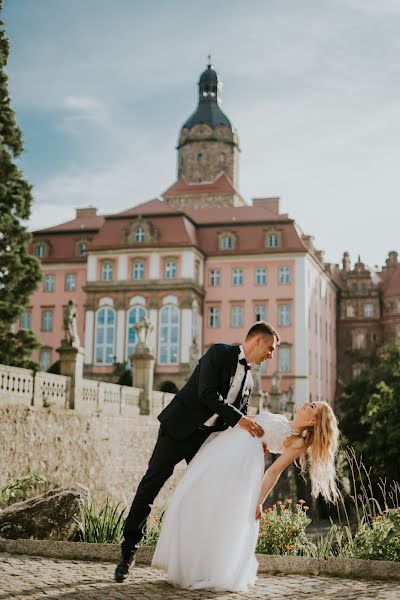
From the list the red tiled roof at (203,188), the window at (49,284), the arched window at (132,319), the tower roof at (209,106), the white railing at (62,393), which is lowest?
the white railing at (62,393)

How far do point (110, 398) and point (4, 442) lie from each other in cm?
536

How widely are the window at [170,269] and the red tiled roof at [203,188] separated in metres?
13.8

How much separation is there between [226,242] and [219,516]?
45585 mm

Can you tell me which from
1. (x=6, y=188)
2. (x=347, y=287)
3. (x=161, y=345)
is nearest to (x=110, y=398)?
(x=6, y=188)

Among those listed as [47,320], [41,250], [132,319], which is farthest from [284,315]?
[41,250]

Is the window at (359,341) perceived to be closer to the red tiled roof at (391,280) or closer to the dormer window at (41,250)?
the red tiled roof at (391,280)

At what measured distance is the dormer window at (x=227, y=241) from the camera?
50750mm

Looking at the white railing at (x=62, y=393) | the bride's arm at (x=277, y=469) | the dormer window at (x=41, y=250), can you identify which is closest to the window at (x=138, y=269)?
the dormer window at (x=41, y=250)

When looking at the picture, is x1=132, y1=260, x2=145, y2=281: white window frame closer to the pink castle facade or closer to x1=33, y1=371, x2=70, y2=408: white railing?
the pink castle facade

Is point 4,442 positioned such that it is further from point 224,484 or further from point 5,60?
point 5,60

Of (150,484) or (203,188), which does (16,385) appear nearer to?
(150,484)

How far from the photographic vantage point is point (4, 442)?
15.2 metres

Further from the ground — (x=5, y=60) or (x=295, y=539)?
(x=5, y=60)

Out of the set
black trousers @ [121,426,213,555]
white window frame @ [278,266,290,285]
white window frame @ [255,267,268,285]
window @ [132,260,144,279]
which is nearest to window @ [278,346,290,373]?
white window frame @ [278,266,290,285]
